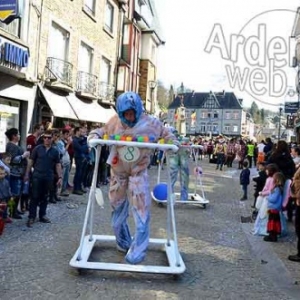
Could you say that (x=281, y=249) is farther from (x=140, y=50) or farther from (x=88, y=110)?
(x=140, y=50)

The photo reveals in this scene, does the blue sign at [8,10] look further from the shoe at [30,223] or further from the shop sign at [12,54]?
the shoe at [30,223]

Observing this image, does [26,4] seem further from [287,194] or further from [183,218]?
[287,194]

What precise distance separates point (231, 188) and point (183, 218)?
6154 millimetres

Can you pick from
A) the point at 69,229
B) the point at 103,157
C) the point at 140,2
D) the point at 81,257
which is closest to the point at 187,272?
the point at 81,257

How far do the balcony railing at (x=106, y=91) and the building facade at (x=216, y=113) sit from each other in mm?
69519

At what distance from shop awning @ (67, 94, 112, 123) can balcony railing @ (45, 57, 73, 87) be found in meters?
0.87

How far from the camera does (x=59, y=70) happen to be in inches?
735

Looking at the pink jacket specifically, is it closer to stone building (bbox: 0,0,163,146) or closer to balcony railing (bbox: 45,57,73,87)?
stone building (bbox: 0,0,163,146)

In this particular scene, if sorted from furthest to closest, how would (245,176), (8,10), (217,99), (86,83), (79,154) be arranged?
(217,99)
(86,83)
(8,10)
(245,176)
(79,154)

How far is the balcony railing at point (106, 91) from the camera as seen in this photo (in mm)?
24800

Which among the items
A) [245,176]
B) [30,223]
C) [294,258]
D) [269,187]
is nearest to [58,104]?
[245,176]

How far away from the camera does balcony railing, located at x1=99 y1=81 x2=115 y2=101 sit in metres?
24.8

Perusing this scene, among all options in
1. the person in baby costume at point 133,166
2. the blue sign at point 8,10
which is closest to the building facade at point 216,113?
the blue sign at point 8,10

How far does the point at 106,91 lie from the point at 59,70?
7.01 m
